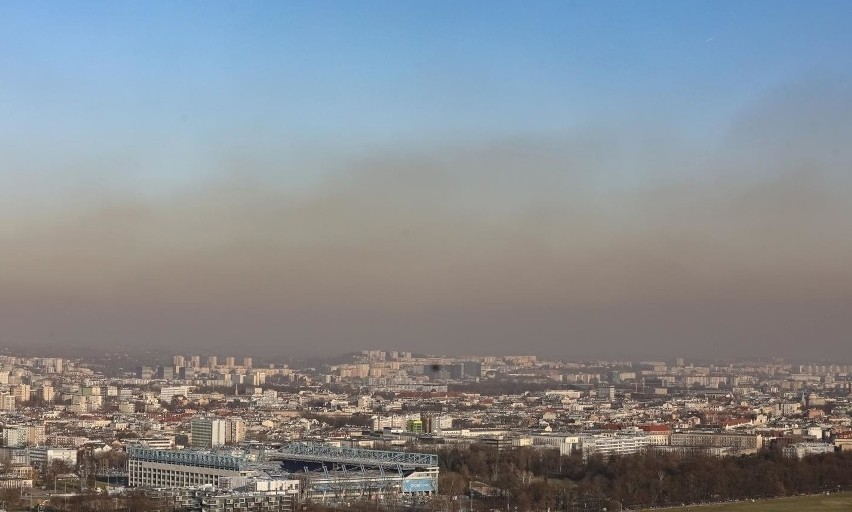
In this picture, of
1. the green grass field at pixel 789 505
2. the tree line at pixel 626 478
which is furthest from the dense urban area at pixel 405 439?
the green grass field at pixel 789 505

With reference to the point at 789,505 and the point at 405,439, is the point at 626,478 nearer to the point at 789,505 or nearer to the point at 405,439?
the point at 789,505

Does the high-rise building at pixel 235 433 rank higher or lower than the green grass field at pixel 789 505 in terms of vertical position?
higher

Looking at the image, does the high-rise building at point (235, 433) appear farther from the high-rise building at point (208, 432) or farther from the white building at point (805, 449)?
the white building at point (805, 449)

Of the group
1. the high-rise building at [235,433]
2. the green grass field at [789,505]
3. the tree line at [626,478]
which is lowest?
the green grass field at [789,505]

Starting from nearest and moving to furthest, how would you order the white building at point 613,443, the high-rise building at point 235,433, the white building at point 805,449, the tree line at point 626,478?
1. the tree line at point 626,478
2. the white building at point 805,449
3. the white building at point 613,443
4. the high-rise building at point 235,433

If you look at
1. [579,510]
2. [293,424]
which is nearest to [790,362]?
[293,424]
